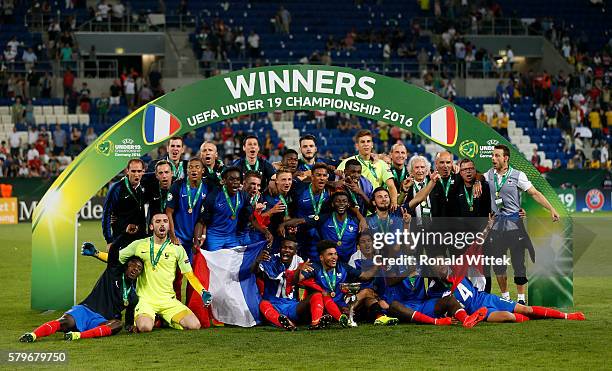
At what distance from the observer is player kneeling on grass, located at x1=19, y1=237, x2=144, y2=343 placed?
37.0 ft

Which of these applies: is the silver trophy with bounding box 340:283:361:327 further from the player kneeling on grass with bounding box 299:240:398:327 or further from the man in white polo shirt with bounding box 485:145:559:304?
the man in white polo shirt with bounding box 485:145:559:304

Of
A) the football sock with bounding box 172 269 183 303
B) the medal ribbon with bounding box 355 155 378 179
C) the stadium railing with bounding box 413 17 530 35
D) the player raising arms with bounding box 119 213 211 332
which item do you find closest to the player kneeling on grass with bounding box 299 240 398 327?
the player raising arms with bounding box 119 213 211 332

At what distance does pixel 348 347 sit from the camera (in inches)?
420

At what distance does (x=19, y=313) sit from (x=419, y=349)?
211 inches

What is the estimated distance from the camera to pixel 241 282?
12.4 m

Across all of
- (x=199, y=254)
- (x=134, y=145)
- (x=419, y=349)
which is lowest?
(x=419, y=349)

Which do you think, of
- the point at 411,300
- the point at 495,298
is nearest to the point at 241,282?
the point at 411,300

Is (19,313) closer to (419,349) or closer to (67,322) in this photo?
(67,322)

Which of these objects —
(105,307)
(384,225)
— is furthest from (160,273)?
(384,225)

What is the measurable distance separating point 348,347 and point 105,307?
2.78m

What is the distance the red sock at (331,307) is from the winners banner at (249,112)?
103 inches

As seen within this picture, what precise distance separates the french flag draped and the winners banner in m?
1.90

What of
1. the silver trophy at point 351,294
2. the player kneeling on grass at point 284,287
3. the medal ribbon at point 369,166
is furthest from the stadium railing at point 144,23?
the silver trophy at point 351,294

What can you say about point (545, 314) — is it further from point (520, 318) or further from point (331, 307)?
point (331, 307)
